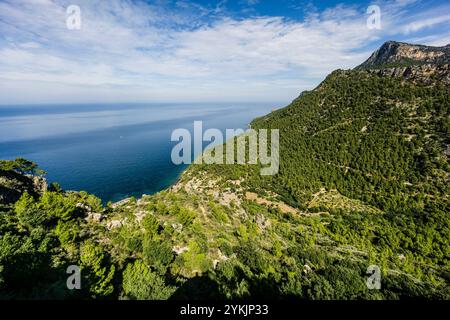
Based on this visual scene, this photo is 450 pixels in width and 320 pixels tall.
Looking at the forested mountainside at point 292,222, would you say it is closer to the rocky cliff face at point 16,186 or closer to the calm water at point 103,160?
the rocky cliff face at point 16,186

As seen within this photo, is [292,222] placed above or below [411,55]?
below

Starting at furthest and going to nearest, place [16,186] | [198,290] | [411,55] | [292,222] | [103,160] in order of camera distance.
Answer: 1. [411,55]
2. [103,160]
3. [292,222]
4. [16,186]
5. [198,290]

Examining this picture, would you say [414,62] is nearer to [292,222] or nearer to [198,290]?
[292,222]

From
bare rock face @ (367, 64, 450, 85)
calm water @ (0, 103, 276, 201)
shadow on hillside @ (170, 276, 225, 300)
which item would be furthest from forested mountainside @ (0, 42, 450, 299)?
calm water @ (0, 103, 276, 201)

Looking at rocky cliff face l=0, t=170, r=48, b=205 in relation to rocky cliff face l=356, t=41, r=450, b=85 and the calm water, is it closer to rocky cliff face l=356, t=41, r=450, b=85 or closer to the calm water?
the calm water

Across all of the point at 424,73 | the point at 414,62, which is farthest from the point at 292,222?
the point at 414,62
